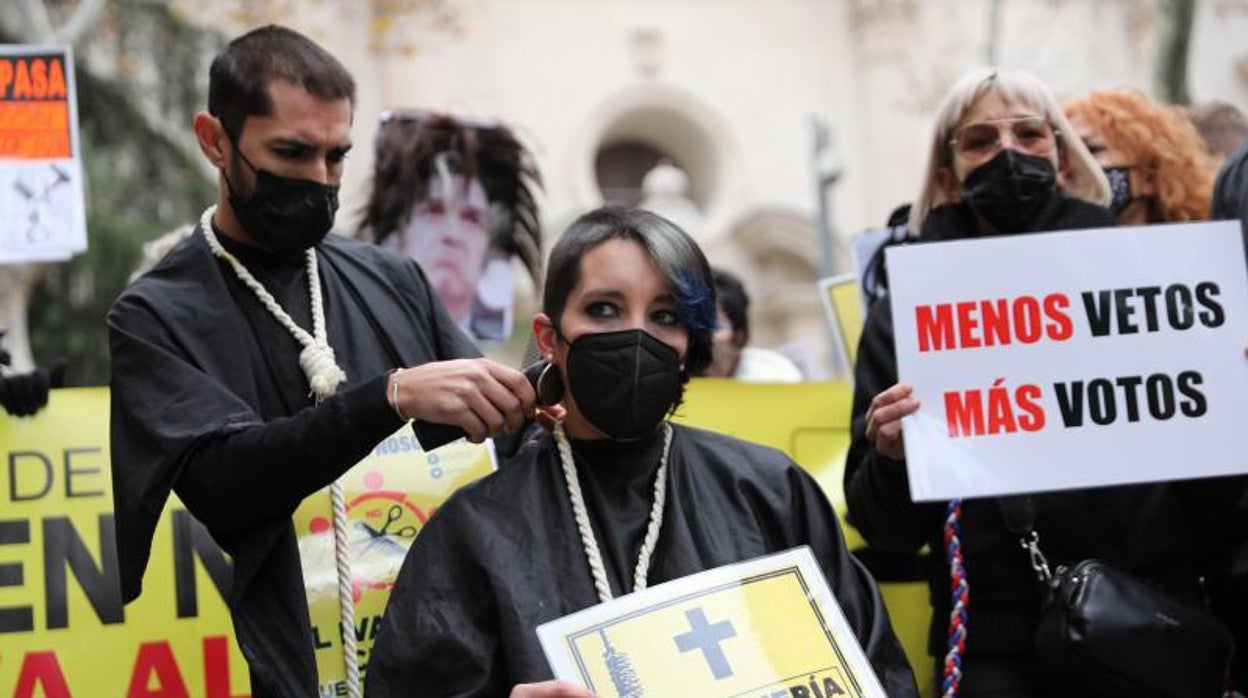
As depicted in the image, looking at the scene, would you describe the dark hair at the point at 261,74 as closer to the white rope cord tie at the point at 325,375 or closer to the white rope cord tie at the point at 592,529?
the white rope cord tie at the point at 325,375

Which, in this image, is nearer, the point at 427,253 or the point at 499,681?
the point at 499,681

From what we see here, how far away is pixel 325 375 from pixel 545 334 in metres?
0.41

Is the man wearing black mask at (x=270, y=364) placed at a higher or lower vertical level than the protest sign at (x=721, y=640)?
higher

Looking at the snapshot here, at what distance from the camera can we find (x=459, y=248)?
5.28 meters

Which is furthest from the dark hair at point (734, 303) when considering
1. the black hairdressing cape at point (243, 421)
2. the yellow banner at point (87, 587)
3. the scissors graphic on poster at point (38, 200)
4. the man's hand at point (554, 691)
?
the man's hand at point (554, 691)

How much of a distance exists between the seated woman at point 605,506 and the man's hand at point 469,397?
0.50 ft

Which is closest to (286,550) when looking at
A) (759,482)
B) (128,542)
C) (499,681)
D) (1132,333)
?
(128,542)

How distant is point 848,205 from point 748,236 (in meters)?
1.83

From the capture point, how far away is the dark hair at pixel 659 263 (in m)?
2.88

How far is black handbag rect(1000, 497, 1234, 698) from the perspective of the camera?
303 centimetres

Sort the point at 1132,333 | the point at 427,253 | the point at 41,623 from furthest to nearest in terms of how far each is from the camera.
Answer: the point at 427,253 → the point at 41,623 → the point at 1132,333

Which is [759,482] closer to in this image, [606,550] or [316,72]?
[606,550]

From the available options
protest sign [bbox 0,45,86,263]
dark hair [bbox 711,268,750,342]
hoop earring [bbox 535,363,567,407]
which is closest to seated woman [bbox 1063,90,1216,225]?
dark hair [bbox 711,268,750,342]

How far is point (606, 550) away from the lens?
2803 millimetres
